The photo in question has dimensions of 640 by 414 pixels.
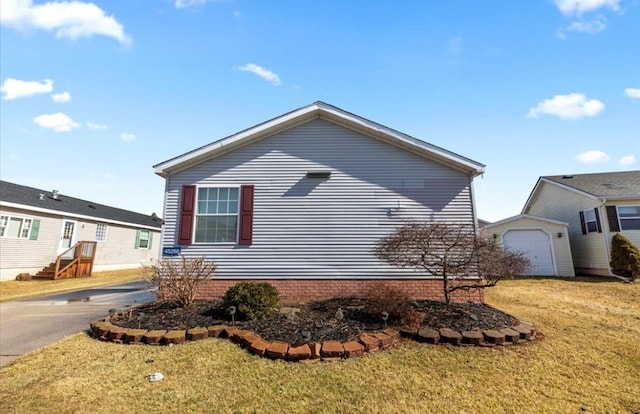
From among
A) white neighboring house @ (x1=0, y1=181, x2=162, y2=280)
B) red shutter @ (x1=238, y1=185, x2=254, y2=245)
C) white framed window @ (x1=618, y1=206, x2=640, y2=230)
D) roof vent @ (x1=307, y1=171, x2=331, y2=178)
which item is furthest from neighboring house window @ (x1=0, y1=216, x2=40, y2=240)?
white framed window @ (x1=618, y1=206, x2=640, y2=230)

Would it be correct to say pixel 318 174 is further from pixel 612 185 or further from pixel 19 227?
pixel 612 185

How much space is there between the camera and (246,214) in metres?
8.28

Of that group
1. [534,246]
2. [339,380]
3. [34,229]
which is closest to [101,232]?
[34,229]

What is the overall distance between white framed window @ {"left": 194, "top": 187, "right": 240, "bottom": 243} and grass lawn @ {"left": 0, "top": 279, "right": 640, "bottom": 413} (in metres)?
3.67

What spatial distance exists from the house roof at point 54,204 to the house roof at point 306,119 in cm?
1280

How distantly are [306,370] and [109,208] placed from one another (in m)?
26.7

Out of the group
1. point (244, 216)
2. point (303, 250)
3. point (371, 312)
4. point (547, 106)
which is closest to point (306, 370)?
point (371, 312)

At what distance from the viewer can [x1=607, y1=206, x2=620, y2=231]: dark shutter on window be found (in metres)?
13.4

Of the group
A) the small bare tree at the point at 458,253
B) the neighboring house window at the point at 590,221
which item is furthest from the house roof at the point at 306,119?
the neighboring house window at the point at 590,221

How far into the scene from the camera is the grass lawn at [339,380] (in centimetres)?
305

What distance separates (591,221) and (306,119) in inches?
639

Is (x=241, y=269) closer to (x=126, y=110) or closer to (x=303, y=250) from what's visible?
(x=303, y=250)

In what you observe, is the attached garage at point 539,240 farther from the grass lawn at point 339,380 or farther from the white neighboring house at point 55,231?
the white neighboring house at point 55,231

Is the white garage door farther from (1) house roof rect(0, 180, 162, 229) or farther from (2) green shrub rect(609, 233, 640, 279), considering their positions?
(1) house roof rect(0, 180, 162, 229)
